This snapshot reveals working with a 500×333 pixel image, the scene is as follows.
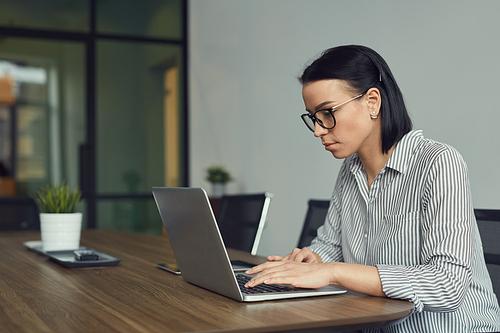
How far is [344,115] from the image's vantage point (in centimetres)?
146

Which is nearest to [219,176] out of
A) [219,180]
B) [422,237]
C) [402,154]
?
[219,180]

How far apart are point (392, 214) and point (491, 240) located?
1.13 feet

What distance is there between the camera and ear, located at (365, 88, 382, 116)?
1481 millimetres

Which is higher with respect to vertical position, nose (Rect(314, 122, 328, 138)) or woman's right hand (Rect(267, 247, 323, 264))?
nose (Rect(314, 122, 328, 138))

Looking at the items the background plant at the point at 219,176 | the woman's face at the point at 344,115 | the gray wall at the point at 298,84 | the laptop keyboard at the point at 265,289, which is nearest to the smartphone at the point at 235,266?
the laptop keyboard at the point at 265,289

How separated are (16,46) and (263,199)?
3.98 meters

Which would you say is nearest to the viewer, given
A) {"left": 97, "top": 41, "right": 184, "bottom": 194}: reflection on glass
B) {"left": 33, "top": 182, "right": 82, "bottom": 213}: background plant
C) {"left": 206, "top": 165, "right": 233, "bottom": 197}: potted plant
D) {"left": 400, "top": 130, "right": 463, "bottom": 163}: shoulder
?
{"left": 400, "top": 130, "right": 463, "bottom": 163}: shoulder

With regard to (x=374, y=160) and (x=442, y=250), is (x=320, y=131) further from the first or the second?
(x=442, y=250)

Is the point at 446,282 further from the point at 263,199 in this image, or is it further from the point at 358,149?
the point at 263,199

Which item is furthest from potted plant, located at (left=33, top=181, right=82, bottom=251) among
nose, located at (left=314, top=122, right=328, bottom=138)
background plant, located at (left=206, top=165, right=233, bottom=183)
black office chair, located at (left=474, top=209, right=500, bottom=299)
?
background plant, located at (left=206, top=165, right=233, bottom=183)

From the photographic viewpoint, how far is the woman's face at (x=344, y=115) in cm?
145

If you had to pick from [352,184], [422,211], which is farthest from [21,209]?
[422,211]

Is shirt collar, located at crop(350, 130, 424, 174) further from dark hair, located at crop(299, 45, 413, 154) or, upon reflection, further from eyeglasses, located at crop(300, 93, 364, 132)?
eyeglasses, located at crop(300, 93, 364, 132)

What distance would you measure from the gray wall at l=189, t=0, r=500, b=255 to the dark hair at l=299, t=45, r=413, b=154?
3.74ft
